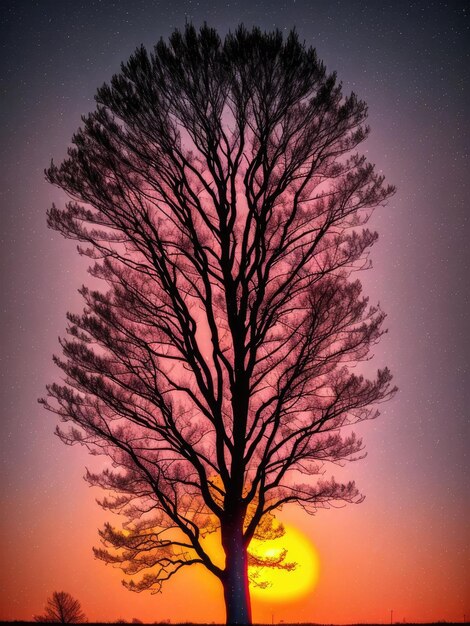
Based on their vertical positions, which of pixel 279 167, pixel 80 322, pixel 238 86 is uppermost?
pixel 238 86

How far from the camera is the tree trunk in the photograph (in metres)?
10.8

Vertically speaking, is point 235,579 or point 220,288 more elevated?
point 220,288

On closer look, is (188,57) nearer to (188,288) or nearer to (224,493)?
(188,288)

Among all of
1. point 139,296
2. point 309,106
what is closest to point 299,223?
point 309,106

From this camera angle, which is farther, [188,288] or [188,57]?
[188,288]

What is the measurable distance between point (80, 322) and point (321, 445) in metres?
4.76

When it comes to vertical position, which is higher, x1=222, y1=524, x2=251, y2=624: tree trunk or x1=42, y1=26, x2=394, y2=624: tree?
x1=42, y1=26, x2=394, y2=624: tree

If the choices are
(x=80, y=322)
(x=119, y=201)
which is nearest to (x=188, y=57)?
(x=119, y=201)

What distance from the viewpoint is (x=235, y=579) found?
1092 centimetres

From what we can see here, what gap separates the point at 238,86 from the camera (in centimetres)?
1122

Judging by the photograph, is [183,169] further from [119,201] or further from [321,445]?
[321,445]

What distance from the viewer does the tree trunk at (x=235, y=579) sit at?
10766mm

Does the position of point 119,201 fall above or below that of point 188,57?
below

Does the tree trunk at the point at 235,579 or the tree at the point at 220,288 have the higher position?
the tree at the point at 220,288
